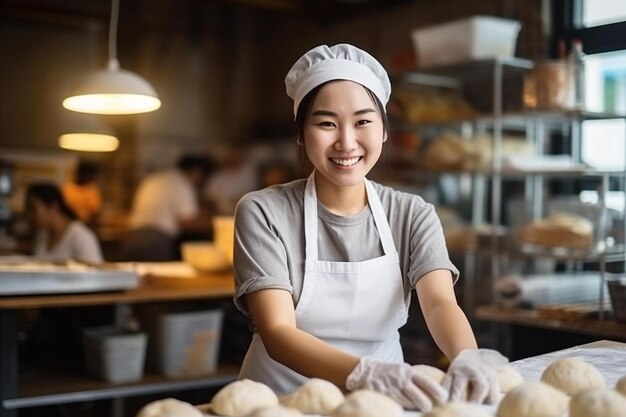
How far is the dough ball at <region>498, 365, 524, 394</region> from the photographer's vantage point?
1550 mm

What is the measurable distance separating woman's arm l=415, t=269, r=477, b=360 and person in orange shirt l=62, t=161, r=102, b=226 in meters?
5.50

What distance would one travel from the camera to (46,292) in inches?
138

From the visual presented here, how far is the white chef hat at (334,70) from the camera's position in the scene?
1879 mm

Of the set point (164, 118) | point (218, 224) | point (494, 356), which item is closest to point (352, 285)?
point (494, 356)

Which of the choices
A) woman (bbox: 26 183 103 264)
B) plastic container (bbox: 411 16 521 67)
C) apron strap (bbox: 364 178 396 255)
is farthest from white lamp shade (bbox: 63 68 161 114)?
apron strap (bbox: 364 178 396 255)

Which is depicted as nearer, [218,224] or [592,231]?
[592,231]

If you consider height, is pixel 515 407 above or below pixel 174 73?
below

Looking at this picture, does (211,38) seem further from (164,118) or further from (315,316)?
(315,316)

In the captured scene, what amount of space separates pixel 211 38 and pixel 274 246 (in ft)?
20.1

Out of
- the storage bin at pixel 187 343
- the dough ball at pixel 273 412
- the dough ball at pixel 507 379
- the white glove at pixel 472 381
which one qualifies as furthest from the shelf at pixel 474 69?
the dough ball at pixel 273 412

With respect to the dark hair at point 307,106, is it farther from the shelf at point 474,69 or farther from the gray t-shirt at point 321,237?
the shelf at point 474,69

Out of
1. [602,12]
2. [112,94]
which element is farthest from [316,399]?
[602,12]

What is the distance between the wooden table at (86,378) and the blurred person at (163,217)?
211cm

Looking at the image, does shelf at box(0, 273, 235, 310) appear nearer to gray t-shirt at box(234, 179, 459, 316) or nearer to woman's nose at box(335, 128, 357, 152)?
gray t-shirt at box(234, 179, 459, 316)
